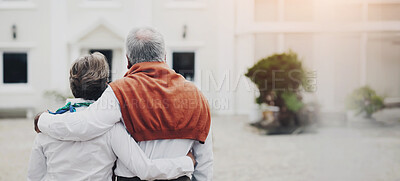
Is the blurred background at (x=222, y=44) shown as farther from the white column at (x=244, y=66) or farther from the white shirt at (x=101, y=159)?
the white shirt at (x=101, y=159)

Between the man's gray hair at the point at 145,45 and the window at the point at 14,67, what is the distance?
12124 millimetres

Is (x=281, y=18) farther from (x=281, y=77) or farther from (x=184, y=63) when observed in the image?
(x=281, y=77)

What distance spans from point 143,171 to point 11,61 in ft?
41.0

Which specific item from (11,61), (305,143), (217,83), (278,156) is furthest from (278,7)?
(11,61)

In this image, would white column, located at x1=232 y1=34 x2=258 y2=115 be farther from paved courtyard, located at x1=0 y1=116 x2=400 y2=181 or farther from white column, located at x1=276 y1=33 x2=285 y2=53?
paved courtyard, located at x1=0 y1=116 x2=400 y2=181

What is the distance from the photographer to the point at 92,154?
6.48 feet

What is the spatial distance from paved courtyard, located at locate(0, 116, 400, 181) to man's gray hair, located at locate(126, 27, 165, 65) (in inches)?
127

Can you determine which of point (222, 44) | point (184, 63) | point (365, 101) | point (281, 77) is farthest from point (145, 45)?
point (184, 63)

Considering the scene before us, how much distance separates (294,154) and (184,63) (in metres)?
7.16

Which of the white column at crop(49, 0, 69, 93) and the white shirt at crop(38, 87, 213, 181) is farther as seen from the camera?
the white column at crop(49, 0, 69, 93)

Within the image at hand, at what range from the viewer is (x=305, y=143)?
7.84m

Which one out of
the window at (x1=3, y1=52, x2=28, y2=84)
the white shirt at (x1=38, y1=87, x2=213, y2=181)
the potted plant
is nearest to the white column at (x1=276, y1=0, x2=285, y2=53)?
the potted plant

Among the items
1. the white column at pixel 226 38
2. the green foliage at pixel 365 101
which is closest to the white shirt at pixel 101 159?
the green foliage at pixel 365 101

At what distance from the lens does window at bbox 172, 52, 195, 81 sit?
13.2 meters
